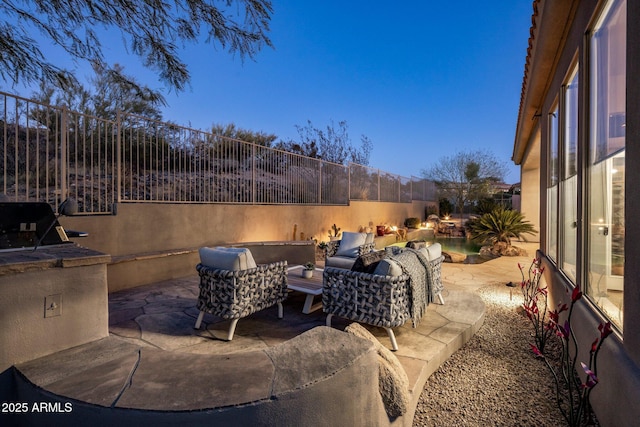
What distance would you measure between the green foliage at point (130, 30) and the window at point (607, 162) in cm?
358

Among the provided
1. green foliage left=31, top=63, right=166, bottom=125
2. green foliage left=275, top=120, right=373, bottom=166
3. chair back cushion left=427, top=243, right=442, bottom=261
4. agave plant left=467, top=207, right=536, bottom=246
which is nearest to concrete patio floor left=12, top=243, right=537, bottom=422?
chair back cushion left=427, top=243, right=442, bottom=261

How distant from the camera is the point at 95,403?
1318mm

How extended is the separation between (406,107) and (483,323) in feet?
96.3

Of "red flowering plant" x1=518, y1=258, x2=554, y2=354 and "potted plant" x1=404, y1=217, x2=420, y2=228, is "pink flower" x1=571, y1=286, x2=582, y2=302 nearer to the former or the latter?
"red flowering plant" x1=518, y1=258, x2=554, y2=354

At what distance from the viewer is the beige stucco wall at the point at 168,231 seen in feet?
15.2

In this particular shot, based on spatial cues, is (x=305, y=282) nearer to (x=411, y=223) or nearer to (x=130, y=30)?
(x=130, y=30)

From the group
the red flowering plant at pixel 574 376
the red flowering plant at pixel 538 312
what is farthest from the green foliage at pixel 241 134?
the red flowering plant at pixel 574 376

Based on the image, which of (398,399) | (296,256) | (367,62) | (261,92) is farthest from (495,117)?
(398,399)

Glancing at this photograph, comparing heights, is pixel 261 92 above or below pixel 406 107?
below

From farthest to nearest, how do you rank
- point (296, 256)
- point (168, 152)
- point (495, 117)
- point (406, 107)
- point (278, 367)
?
point (495, 117) < point (406, 107) < point (296, 256) < point (168, 152) < point (278, 367)

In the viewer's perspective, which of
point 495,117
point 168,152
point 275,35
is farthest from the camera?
point 495,117

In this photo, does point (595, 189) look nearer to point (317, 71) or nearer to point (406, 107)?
point (317, 71)

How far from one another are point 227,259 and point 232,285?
27 cm

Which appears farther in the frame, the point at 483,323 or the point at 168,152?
the point at 168,152
